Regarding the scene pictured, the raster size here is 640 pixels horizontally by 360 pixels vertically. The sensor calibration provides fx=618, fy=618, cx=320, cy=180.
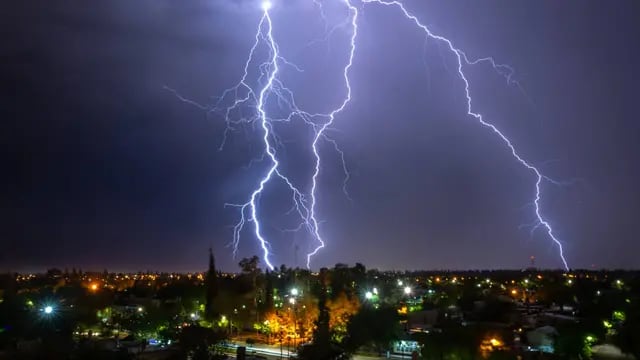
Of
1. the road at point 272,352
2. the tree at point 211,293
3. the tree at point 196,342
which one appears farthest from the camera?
the tree at point 211,293

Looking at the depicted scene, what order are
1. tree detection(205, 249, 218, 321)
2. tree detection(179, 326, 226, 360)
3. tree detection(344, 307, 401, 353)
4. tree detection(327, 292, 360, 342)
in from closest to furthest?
tree detection(179, 326, 226, 360) < tree detection(344, 307, 401, 353) < tree detection(327, 292, 360, 342) < tree detection(205, 249, 218, 321)

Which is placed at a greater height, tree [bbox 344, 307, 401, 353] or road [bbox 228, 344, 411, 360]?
tree [bbox 344, 307, 401, 353]

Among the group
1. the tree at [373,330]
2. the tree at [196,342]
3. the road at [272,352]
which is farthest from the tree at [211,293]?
the tree at [196,342]

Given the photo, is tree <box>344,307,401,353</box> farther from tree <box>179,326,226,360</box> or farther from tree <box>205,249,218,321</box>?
tree <box>205,249,218,321</box>

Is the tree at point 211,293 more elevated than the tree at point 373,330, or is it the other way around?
the tree at point 211,293

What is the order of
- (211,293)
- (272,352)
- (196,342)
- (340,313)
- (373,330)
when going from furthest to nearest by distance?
1. (211,293)
2. (340,313)
3. (272,352)
4. (373,330)
5. (196,342)

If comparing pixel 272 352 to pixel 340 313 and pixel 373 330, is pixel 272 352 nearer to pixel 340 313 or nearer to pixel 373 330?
pixel 373 330

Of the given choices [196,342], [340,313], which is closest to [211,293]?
[340,313]

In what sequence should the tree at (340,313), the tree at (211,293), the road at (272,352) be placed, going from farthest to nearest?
1. the tree at (211,293)
2. the tree at (340,313)
3. the road at (272,352)

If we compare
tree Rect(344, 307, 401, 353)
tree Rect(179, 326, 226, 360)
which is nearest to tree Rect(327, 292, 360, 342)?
tree Rect(344, 307, 401, 353)

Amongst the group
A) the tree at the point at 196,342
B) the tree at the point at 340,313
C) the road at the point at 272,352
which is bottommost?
the road at the point at 272,352

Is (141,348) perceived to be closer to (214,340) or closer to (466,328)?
(214,340)

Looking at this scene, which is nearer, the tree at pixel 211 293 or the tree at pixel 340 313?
the tree at pixel 340 313

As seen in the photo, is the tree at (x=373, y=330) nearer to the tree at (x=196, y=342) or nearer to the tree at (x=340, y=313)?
the tree at (x=340, y=313)
